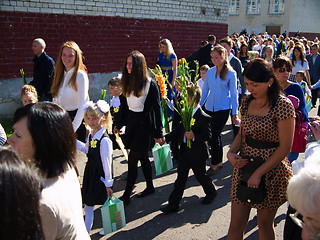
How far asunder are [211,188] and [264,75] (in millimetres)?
2175

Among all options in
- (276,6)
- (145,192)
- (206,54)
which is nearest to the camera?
(145,192)

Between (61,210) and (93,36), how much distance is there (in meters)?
8.99

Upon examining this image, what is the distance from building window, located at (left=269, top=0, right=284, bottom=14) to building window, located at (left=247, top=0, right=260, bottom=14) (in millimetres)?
1683

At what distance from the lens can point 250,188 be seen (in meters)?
2.87

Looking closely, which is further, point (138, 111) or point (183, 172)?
point (138, 111)

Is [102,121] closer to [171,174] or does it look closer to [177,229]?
[177,229]

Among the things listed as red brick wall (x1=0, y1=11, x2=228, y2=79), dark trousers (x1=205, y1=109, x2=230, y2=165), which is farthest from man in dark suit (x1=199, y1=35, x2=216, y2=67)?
dark trousers (x1=205, y1=109, x2=230, y2=165)

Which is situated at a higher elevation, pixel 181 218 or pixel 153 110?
pixel 153 110

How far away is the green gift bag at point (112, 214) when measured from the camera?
3621mm

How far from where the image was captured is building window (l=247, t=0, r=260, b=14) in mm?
39291

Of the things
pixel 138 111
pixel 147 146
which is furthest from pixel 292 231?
pixel 138 111

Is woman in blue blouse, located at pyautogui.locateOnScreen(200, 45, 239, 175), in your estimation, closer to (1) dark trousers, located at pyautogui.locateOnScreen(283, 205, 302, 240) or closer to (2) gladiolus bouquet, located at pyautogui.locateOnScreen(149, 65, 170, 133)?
(2) gladiolus bouquet, located at pyautogui.locateOnScreen(149, 65, 170, 133)

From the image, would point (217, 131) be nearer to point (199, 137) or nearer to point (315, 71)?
point (199, 137)

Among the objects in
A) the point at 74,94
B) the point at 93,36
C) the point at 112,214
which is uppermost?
the point at 93,36
